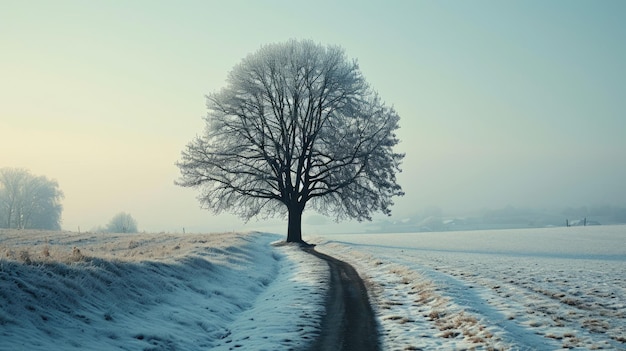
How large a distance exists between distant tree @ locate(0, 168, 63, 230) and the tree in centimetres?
5984

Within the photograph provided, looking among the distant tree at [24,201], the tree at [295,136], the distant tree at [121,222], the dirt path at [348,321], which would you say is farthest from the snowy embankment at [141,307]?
the distant tree at [121,222]

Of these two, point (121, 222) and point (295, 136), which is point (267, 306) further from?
point (121, 222)

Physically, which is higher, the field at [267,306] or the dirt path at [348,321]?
the field at [267,306]

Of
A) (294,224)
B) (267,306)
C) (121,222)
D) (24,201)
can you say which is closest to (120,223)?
(121,222)

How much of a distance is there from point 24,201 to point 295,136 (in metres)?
65.8

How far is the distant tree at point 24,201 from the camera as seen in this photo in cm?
7331

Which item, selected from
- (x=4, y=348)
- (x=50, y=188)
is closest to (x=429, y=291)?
(x=4, y=348)

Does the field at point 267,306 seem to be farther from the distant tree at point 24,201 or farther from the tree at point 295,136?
the distant tree at point 24,201

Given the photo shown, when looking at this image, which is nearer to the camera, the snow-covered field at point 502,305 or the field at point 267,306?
the field at point 267,306

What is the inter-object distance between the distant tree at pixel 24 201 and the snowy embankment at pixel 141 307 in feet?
250

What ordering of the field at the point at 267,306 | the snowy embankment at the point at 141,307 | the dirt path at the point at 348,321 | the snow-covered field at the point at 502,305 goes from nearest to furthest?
the snowy embankment at the point at 141,307
the field at the point at 267,306
the snow-covered field at the point at 502,305
the dirt path at the point at 348,321

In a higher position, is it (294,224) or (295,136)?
(295,136)

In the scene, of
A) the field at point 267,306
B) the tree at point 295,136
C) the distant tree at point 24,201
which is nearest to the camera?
the field at point 267,306

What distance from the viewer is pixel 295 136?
3419 cm
